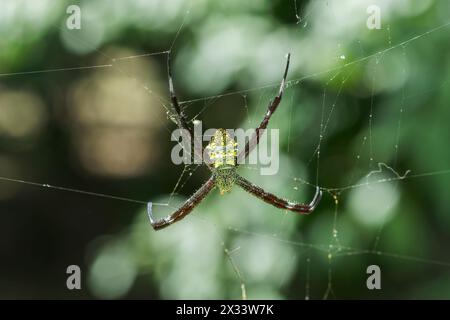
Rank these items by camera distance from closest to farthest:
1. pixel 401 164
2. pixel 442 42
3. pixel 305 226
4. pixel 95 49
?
pixel 442 42, pixel 401 164, pixel 305 226, pixel 95 49

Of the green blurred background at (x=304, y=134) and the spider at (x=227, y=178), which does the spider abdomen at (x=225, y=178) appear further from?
the green blurred background at (x=304, y=134)

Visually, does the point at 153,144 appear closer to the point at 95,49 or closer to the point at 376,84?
the point at 95,49

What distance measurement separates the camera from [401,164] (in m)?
2.92

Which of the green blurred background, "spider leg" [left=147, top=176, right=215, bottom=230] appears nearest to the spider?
"spider leg" [left=147, top=176, right=215, bottom=230]

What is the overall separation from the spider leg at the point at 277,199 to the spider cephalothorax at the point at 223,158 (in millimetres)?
76

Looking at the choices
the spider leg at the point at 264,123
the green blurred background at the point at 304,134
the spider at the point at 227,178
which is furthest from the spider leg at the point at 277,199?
the spider leg at the point at 264,123

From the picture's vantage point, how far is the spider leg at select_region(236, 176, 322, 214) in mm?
2918

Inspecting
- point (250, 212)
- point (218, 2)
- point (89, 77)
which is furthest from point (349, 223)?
point (89, 77)

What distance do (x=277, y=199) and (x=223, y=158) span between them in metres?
0.46

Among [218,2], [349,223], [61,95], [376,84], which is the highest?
[61,95]

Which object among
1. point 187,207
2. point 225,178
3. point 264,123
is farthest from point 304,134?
point 187,207

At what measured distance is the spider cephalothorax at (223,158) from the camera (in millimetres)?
2652

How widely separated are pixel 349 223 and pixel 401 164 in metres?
0.46

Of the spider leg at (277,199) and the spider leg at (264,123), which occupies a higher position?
the spider leg at (264,123)
